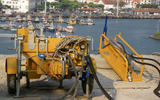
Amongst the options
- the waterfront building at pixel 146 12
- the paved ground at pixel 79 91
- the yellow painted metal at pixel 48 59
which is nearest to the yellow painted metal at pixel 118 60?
the paved ground at pixel 79 91

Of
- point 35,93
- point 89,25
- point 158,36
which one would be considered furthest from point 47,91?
point 89,25

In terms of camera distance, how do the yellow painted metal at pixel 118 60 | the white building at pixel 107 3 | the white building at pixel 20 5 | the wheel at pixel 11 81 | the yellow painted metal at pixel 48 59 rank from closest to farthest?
1. the yellow painted metal at pixel 48 59
2. the wheel at pixel 11 81
3. the yellow painted metal at pixel 118 60
4. the white building at pixel 20 5
5. the white building at pixel 107 3

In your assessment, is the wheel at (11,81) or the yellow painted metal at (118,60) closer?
the wheel at (11,81)

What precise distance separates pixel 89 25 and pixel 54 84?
105 m

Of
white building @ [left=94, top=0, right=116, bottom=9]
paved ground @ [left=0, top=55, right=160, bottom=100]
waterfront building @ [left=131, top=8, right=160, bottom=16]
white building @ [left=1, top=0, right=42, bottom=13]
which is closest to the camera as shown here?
paved ground @ [left=0, top=55, right=160, bottom=100]

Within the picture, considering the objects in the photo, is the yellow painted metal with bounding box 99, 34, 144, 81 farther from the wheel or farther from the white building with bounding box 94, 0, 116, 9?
the white building with bounding box 94, 0, 116, 9

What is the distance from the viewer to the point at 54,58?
976 centimetres

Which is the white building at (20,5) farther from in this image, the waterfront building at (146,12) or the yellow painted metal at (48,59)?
the yellow painted metal at (48,59)

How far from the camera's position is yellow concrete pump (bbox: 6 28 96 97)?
9688mm

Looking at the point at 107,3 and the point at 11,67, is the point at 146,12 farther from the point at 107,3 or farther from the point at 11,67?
Answer: the point at 11,67

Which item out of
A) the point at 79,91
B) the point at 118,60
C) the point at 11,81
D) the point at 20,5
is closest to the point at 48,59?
the point at 11,81

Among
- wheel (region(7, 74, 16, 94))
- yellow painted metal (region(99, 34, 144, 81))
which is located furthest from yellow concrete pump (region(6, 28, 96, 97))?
yellow painted metal (region(99, 34, 144, 81))

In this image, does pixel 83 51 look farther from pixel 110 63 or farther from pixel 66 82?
pixel 110 63

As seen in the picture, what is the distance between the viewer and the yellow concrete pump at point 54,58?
9688 millimetres
